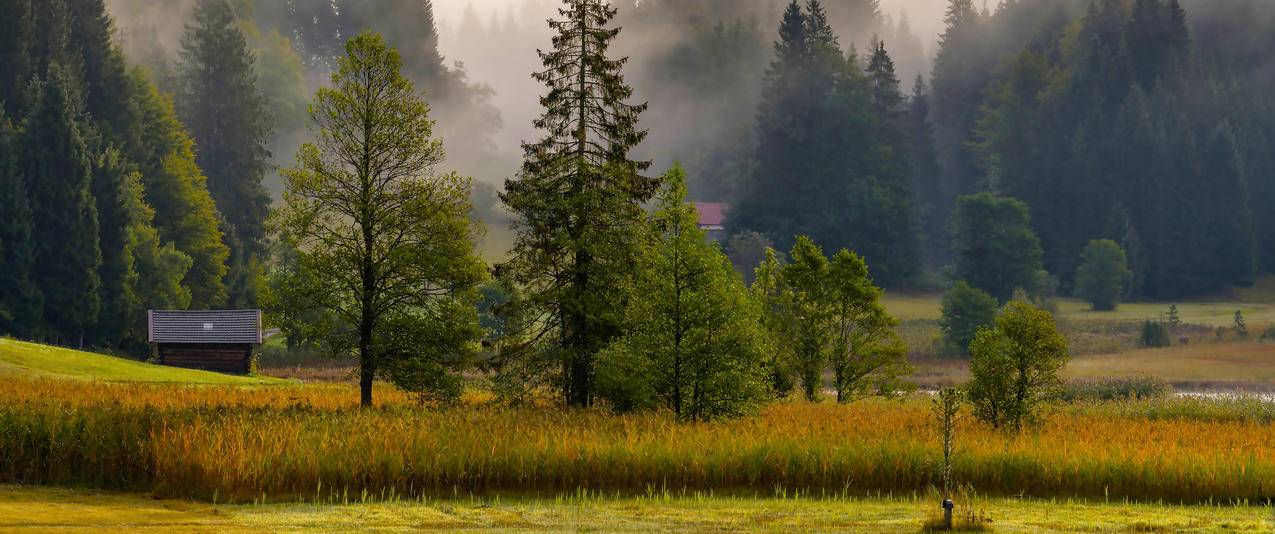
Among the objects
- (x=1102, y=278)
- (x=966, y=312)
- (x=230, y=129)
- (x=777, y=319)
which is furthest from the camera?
(x=1102, y=278)

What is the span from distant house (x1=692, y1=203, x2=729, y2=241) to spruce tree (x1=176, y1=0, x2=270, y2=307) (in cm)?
4729

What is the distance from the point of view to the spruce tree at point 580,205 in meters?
35.0

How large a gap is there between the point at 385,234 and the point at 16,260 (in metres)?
40.2

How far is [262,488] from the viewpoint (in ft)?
66.6

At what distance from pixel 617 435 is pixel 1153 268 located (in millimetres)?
110147

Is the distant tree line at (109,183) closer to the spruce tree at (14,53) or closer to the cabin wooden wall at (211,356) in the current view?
the spruce tree at (14,53)

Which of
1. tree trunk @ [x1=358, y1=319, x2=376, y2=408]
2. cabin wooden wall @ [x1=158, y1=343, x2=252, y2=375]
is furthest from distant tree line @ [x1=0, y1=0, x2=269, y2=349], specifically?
tree trunk @ [x1=358, y1=319, x2=376, y2=408]

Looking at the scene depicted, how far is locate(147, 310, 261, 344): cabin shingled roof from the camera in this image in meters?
64.8

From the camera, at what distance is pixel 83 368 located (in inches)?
1849

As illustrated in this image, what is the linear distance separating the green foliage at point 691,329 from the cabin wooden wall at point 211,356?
39917 millimetres

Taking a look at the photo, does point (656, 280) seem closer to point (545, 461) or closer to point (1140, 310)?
point (545, 461)

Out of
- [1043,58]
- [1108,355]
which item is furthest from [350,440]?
[1043,58]

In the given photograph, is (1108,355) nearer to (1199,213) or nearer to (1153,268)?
(1153,268)

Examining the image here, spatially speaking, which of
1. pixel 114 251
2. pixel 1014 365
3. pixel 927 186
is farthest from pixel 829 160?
pixel 1014 365
